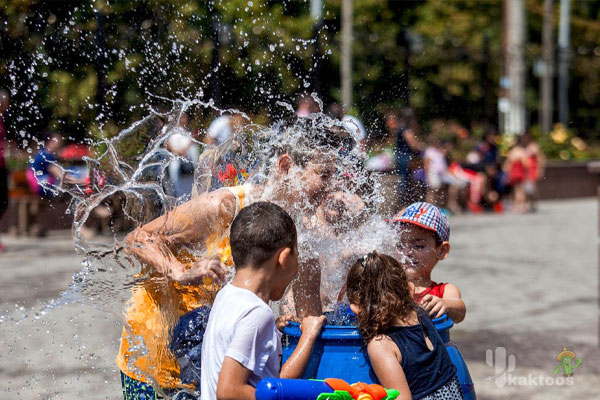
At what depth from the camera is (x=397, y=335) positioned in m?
2.50

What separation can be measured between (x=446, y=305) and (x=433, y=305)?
8cm

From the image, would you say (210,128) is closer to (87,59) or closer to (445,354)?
(445,354)

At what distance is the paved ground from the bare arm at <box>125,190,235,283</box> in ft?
6.08

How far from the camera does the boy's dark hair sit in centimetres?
234

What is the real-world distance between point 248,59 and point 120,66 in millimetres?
2661

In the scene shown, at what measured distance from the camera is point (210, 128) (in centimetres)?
357

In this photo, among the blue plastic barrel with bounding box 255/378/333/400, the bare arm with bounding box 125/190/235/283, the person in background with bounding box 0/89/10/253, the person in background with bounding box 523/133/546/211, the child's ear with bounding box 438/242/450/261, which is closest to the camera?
the blue plastic barrel with bounding box 255/378/333/400

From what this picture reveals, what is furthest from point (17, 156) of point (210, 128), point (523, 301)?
point (210, 128)

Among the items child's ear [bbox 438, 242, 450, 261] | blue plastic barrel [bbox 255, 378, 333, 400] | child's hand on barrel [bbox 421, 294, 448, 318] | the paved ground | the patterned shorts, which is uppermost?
child's ear [bbox 438, 242, 450, 261]

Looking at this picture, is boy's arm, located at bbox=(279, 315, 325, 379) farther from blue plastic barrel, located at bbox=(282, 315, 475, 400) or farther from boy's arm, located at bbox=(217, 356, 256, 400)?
boy's arm, located at bbox=(217, 356, 256, 400)
